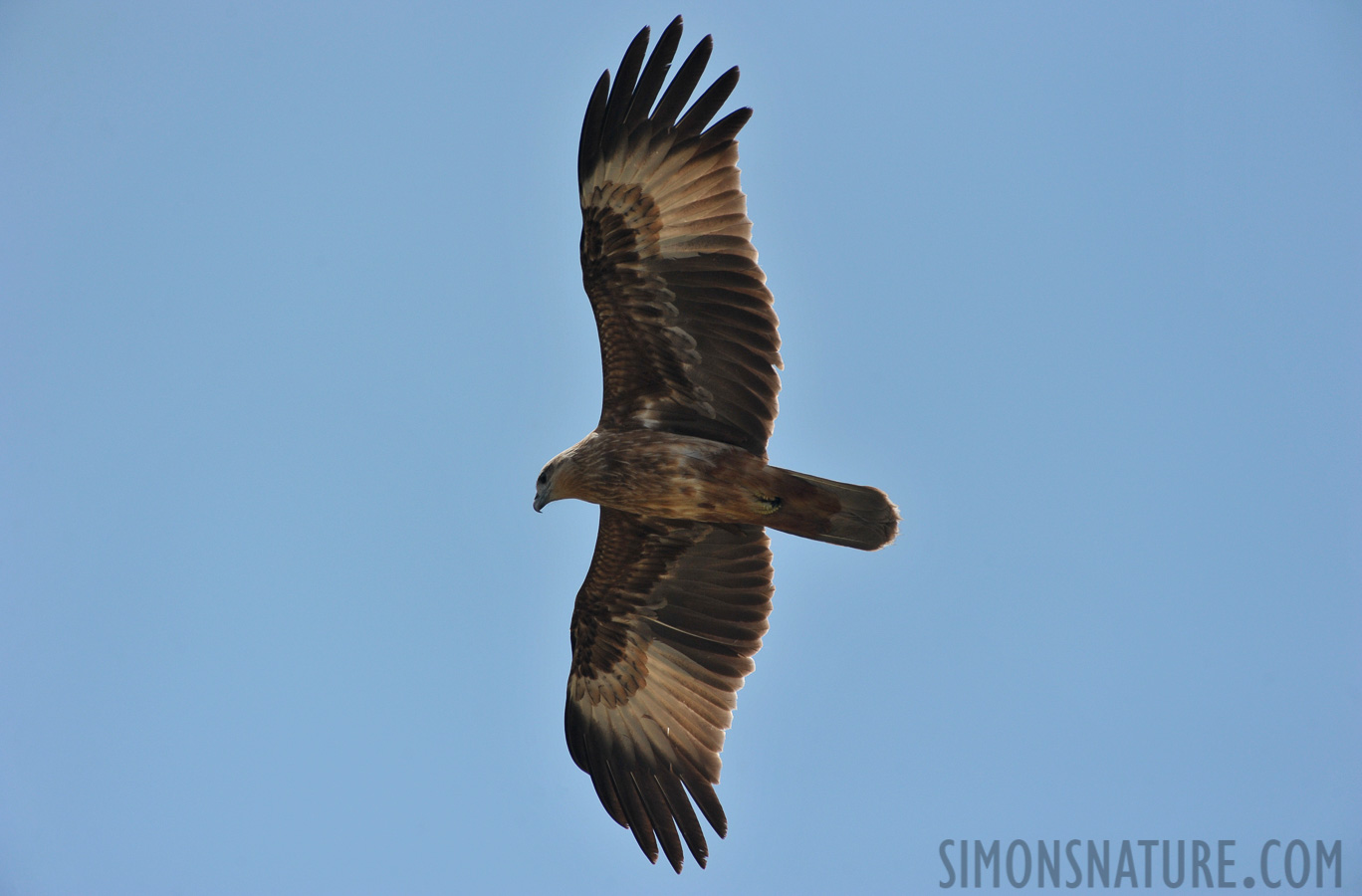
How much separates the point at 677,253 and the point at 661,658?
123 inches

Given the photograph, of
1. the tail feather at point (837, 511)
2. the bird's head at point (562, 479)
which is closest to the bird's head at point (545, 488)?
the bird's head at point (562, 479)

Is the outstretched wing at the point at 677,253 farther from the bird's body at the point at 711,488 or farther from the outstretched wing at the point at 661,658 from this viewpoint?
the outstretched wing at the point at 661,658

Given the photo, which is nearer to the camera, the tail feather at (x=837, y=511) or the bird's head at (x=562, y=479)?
the tail feather at (x=837, y=511)

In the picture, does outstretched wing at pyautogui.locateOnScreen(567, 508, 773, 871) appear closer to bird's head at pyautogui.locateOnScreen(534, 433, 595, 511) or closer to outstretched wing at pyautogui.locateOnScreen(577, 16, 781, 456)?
bird's head at pyautogui.locateOnScreen(534, 433, 595, 511)

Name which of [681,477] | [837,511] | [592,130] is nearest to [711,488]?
[681,477]

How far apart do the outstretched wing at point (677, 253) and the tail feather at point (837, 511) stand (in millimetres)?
468

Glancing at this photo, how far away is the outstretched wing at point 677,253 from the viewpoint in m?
7.68

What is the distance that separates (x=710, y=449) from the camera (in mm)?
8078

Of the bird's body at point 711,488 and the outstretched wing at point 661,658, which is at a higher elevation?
Answer: the bird's body at point 711,488

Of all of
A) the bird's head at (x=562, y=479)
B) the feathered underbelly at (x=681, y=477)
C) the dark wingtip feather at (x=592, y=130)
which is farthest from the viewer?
the bird's head at (x=562, y=479)

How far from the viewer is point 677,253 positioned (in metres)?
7.89

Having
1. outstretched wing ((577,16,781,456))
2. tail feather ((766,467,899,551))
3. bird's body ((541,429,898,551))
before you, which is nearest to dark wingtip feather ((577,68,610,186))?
outstretched wing ((577,16,781,456))

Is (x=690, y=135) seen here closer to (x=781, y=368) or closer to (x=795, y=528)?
(x=781, y=368)

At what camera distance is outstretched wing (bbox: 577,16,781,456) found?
303 inches
